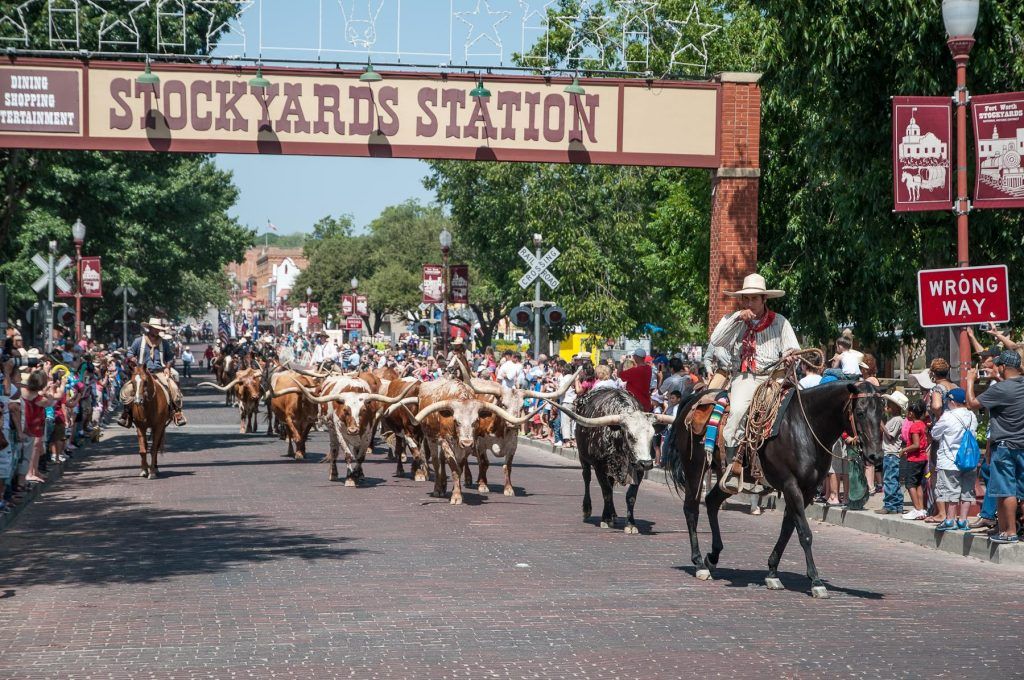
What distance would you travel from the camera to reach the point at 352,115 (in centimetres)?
2425

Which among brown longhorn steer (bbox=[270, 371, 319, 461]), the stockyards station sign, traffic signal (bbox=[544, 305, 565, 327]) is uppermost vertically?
the stockyards station sign

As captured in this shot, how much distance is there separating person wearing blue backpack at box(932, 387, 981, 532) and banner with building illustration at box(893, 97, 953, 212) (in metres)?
2.42

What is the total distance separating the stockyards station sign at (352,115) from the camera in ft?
77.8

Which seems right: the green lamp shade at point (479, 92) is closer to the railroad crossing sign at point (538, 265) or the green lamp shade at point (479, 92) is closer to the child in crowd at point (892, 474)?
the railroad crossing sign at point (538, 265)

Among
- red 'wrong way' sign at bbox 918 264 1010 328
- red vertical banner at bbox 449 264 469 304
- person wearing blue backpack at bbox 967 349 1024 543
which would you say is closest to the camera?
person wearing blue backpack at bbox 967 349 1024 543

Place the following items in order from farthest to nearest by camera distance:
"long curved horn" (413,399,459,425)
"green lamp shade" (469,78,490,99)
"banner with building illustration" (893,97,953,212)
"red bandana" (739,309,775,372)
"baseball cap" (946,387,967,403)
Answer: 1. "green lamp shade" (469,78,490,99)
2. "long curved horn" (413,399,459,425)
3. "banner with building illustration" (893,97,953,212)
4. "baseball cap" (946,387,967,403)
5. "red bandana" (739,309,775,372)

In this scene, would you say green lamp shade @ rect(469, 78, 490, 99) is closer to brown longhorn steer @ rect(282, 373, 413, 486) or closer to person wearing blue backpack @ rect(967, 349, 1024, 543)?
brown longhorn steer @ rect(282, 373, 413, 486)

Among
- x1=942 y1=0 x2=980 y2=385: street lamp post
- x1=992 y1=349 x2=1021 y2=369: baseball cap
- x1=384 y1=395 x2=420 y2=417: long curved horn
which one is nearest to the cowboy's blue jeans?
→ x1=942 y1=0 x2=980 y2=385: street lamp post

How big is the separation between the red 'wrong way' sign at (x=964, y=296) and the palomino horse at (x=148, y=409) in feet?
41.6

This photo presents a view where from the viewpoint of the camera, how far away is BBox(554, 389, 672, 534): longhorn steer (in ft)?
50.4

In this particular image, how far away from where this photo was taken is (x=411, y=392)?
21.1m

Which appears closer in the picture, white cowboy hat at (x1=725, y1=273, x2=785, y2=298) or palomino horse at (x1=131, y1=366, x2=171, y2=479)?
white cowboy hat at (x1=725, y1=273, x2=785, y2=298)

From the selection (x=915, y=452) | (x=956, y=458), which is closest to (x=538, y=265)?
(x=915, y=452)

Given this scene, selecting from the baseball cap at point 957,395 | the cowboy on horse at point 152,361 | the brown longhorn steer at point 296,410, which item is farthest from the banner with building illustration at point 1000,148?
the brown longhorn steer at point 296,410
